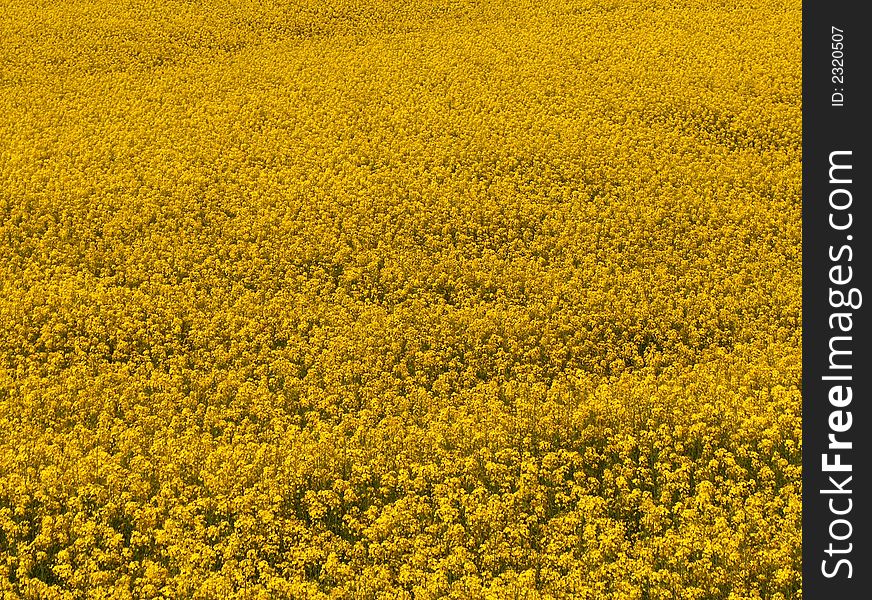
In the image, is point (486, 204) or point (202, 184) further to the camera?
point (202, 184)

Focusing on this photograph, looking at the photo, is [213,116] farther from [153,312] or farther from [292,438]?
[292,438]

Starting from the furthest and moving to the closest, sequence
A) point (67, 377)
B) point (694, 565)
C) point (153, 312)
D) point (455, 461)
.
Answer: point (153, 312)
point (67, 377)
point (455, 461)
point (694, 565)

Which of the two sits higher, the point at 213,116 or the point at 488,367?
the point at 213,116

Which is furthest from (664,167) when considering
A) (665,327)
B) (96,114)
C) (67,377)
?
(96,114)

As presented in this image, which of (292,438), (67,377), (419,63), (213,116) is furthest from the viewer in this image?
(419,63)

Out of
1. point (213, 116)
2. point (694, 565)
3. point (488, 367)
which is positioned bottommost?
point (694, 565)
